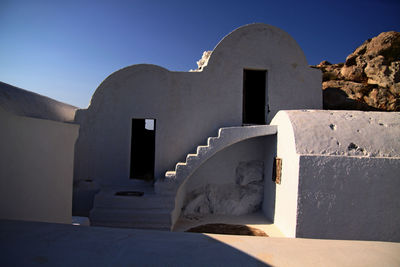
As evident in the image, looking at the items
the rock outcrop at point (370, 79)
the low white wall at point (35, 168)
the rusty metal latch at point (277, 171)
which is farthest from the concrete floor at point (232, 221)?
the rock outcrop at point (370, 79)

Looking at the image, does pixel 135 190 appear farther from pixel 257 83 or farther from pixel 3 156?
pixel 257 83

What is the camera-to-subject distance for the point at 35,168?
312 centimetres

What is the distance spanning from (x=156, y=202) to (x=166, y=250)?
477 centimetres

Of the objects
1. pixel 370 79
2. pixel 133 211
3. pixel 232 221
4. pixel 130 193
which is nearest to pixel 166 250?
pixel 133 211

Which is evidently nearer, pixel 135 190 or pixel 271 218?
pixel 271 218

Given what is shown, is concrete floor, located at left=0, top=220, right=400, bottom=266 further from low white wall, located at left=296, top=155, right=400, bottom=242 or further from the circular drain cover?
the circular drain cover

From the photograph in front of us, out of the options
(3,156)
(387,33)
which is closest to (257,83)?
(387,33)

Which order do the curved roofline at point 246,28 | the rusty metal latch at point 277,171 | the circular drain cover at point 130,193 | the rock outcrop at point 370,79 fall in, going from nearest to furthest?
the rusty metal latch at point 277,171 → the circular drain cover at point 130,193 → the curved roofline at point 246,28 → the rock outcrop at point 370,79

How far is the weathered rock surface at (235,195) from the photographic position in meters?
7.53

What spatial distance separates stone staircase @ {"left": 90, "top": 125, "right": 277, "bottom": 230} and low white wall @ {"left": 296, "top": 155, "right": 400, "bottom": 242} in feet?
6.31

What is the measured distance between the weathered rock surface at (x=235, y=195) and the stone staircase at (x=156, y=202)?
1206mm

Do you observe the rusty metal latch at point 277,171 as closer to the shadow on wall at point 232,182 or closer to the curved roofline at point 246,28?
the shadow on wall at point 232,182

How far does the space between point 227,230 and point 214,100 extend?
3.84 m

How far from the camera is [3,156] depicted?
2.60 metres
